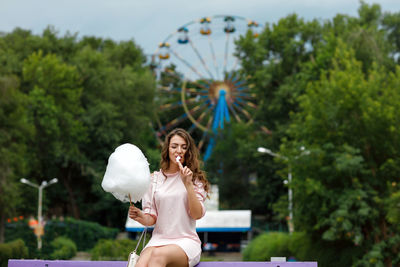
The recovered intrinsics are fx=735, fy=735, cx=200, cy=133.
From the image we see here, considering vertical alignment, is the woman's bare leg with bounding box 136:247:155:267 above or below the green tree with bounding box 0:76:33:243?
below

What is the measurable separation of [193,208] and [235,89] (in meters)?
41.6

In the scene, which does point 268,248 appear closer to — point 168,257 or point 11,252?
point 11,252

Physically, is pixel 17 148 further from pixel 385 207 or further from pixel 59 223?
pixel 385 207

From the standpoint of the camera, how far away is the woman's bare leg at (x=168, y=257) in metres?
4.87

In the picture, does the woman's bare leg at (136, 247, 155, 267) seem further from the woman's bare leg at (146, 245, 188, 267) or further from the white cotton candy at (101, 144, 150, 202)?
the white cotton candy at (101, 144, 150, 202)

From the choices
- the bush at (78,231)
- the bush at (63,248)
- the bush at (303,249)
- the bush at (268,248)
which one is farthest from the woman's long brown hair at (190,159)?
the bush at (78,231)

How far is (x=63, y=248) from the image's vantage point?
1547 inches

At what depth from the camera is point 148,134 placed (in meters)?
58.4

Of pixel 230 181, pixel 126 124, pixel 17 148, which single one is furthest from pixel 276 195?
pixel 17 148

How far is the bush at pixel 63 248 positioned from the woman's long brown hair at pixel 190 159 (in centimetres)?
3280

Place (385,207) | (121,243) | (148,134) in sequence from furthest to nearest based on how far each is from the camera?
(148,134), (121,243), (385,207)

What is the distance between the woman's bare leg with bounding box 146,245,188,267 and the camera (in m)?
4.87

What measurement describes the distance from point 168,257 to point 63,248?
35.5 meters

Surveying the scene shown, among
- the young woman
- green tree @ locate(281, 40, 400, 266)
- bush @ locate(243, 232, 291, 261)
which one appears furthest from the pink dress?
bush @ locate(243, 232, 291, 261)
